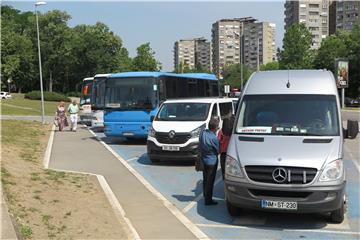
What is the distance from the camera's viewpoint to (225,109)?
53.1 feet

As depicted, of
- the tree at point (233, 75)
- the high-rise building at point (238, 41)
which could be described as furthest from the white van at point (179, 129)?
the tree at point (233, 75)

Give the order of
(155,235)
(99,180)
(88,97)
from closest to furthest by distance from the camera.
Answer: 1. (155,235)
2. (99,180)
3. (88,97)

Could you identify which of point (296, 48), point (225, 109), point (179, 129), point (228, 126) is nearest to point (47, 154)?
point (179, 129)

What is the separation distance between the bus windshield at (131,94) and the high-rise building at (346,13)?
123295 mm

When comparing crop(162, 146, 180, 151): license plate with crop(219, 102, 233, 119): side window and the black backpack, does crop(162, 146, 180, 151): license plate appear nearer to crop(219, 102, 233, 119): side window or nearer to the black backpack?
crop(219, 102, 233, 119): side window

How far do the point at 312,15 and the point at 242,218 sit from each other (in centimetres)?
13587

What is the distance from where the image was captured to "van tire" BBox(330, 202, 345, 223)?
7.80 metres

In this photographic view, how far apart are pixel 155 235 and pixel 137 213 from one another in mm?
1383

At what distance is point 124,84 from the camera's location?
1991cm

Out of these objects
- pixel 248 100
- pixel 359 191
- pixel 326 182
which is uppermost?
pixel 248 100

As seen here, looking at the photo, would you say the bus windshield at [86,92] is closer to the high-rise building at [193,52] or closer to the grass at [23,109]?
the grass at [23,109]

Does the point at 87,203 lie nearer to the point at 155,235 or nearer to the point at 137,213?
the point at 137,213

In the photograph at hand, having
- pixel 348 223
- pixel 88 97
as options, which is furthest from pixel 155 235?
pixel 88 97

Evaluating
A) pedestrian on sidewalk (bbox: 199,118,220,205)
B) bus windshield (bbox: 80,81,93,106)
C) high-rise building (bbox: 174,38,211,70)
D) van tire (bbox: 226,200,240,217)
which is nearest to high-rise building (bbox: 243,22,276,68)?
high-rise building (bbox: 174,38,211,70)
